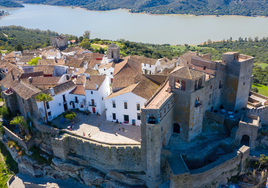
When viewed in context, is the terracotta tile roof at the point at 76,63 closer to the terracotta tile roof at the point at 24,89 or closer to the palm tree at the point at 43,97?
the terracotta tile roof at the point at 24,89

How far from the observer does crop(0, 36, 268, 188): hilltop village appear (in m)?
21.2

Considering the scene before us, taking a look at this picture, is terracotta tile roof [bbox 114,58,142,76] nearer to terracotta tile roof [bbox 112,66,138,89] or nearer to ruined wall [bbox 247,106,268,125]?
terracotta tile roof [bbox 112,66,138,89]

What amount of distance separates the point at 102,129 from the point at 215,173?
42.4ft

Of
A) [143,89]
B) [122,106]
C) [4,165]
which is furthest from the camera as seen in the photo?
[4,165]

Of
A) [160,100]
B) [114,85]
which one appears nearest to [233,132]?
[160,100]

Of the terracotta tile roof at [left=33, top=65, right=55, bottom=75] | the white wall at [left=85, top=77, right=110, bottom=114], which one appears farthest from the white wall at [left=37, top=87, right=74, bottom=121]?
the terracotta tile roof at [left=33, top=65, right=55, bottom=75]

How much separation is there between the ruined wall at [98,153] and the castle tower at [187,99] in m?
5.22

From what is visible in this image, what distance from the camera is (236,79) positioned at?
25594 mm

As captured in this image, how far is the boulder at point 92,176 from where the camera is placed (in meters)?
23.5

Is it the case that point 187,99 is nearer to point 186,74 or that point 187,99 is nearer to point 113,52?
point 186,74

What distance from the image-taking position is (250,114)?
24.5m

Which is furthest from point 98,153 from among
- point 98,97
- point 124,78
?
point 124,78

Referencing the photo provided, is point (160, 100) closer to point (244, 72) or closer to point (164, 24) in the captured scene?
point (244, 72)

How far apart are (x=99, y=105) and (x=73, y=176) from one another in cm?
898
